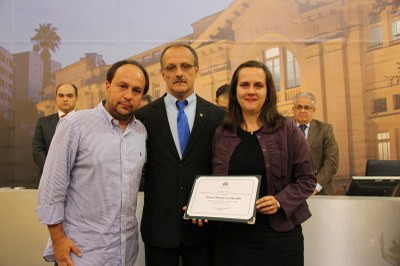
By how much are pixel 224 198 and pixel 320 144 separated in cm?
214

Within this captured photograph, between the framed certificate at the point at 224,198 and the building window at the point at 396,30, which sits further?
the building window at the point at 396,30

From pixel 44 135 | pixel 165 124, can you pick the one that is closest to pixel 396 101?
pixel 165 124

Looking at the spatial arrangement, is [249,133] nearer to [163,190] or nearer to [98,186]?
[163,190]

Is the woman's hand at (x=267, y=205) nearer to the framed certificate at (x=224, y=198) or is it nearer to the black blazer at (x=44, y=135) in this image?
the framed certificate at (x=224, y=198)

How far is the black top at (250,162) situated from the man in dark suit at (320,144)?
1.76 m

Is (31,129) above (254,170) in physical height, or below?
above

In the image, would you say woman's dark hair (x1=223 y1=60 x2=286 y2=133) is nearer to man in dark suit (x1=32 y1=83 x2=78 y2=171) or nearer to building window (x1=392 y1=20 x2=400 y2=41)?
man in dark suit (x1=32 y1=83 x2=78 y2=171)

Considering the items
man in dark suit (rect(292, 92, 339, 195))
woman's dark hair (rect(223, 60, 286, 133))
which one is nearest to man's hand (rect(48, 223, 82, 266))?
woman's dark hair (rect(223, 60, 286, 133))

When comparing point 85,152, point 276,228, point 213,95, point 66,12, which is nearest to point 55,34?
point 66,12

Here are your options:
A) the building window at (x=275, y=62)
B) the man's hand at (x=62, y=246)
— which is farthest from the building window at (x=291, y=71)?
the man's hand at (x=62, y=246)

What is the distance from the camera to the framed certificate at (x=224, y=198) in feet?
4.94

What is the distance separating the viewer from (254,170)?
1.68 metres

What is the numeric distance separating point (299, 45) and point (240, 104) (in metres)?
3.85

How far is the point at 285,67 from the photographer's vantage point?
5.29m
